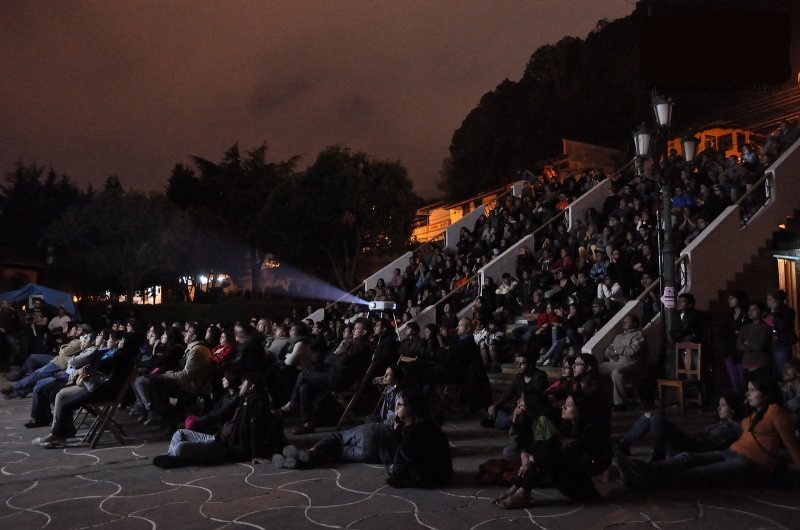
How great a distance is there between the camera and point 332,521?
A: 4.77 metres

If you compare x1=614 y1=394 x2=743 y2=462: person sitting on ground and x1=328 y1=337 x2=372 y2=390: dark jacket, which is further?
x1=328 y1=337 x2=372 y2=390: dark jacket

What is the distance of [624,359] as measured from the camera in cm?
971

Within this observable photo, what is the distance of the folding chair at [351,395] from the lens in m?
8.69

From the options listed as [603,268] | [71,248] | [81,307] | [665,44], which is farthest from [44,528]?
[71,248]

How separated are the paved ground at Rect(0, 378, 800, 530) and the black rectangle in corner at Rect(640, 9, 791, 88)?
6047 mm

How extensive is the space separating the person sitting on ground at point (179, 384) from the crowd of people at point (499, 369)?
2cm

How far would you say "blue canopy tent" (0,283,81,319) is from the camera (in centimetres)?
2092

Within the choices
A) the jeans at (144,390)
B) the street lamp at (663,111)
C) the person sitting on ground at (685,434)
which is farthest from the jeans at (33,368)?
the street lamp at (663,111)

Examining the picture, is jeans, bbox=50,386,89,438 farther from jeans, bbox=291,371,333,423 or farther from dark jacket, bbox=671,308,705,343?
dark jacket, bbox=671,308,705,343

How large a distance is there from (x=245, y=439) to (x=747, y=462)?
4472mm

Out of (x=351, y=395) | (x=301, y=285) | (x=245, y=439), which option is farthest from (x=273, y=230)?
(x=245, y=439)

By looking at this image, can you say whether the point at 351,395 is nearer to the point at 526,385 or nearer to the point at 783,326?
the point at 526,385

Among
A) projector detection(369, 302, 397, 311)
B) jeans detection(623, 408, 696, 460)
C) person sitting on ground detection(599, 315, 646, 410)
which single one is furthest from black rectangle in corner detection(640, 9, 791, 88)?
projector detection(369, 302, 397, 311)

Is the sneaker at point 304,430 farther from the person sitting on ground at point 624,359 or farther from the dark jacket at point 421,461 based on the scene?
the person sitting on ground at point 624,359
